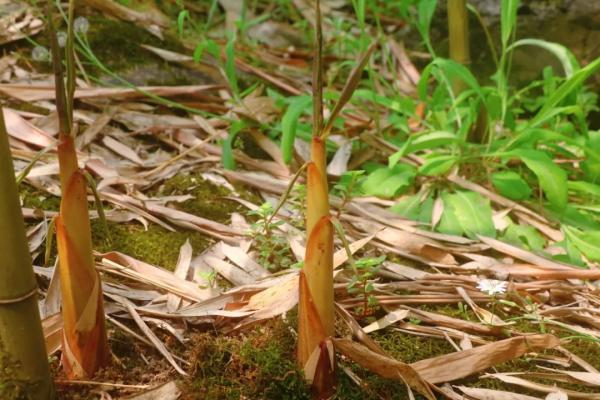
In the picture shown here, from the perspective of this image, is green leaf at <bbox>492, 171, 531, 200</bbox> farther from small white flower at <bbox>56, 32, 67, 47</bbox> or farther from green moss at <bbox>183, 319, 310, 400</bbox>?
small white flower at <bbox>56, 32, 67, 47</bbox>

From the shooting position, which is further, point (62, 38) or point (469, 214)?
point (62, 38)

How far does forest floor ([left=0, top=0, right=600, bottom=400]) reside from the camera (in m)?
1.26

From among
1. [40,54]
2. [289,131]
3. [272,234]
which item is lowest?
[272,234]

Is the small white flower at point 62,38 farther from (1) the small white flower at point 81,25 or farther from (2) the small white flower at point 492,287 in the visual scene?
(2) the small white flower at point 492,287

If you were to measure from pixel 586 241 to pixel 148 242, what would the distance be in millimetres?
1149

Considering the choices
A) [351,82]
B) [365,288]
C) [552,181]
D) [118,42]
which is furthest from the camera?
[118,42]

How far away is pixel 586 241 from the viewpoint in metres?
1.87

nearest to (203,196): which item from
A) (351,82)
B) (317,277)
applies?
(317,277)

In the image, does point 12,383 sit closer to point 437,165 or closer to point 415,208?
point 415,208

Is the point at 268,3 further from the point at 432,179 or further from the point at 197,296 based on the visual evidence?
the point at 197,296

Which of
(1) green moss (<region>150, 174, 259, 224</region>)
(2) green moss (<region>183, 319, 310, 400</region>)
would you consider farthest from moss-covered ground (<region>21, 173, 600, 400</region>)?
(1) green moss (<region>150, 174, 259, 224</region>)

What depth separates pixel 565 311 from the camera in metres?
1.52

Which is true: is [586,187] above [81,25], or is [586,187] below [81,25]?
below

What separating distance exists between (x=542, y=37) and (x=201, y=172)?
1900 millimetres
